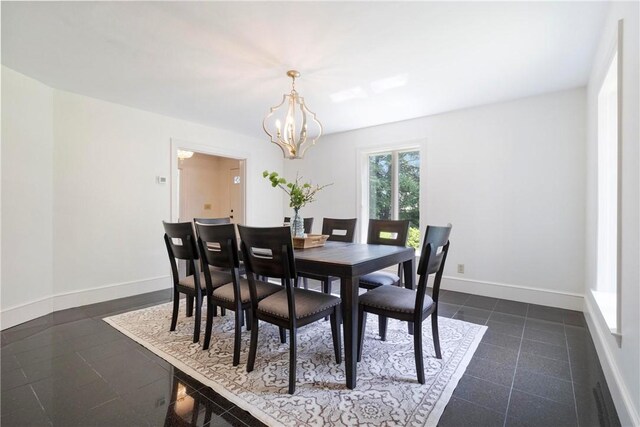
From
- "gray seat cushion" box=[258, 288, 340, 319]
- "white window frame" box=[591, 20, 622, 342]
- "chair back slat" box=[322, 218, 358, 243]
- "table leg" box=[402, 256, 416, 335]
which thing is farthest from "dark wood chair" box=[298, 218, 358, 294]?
"white window frame" box=[591, 20, 622, 342]

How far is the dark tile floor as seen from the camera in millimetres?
1517

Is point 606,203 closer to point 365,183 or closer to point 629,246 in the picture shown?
point 629,246

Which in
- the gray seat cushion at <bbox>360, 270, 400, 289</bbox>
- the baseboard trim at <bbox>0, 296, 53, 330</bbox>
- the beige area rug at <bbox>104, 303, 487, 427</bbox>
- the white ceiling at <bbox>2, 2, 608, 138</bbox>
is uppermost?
the white ceiling at <bbox>2, 2, 608, 138</bbox>

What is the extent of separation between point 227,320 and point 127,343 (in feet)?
2.65

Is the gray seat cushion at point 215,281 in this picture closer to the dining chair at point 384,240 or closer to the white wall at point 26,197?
the dining chair at point 384,240

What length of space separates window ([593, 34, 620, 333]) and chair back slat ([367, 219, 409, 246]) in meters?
1.51

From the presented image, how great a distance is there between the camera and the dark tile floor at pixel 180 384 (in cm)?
152

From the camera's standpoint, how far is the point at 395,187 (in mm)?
4594

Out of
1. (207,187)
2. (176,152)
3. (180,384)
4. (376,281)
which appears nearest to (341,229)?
(376,281)

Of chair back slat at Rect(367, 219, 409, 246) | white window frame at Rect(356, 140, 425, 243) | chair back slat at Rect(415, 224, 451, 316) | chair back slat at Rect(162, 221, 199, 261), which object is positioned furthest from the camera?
white window frame at Rect(356, 140, 425, 243)

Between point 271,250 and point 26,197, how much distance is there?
2836 mm

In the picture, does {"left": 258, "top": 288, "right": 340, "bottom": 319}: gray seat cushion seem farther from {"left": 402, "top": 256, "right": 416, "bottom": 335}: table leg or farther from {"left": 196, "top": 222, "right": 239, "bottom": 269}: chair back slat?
{"left": 402, "top": 256, "right": 416, "bottom": 335}: table leg

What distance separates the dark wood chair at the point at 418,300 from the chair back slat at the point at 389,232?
0.80 m

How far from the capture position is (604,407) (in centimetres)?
160
